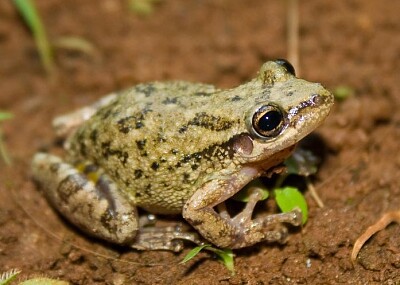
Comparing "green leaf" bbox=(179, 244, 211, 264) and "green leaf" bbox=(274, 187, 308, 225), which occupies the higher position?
"green leaf" bbox=(274, 187, 308, 225)

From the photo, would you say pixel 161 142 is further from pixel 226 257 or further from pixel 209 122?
pixel 226 257

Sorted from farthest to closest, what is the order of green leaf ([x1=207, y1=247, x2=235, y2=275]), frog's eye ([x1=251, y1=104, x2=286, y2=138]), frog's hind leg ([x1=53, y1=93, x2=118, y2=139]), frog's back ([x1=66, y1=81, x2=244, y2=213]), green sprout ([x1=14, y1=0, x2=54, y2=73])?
green sprout ([x1=14, y1=0, x2=54, y2=73]), frog's hind leg ([x1=53, y1=93, x2=118, y2=139]), frog's back ([x1=66, y1=81, x2=244, y2=213]), green leaf ([x1=207, y1=247, x2=235, y2=275]), frog's eye ([x1=251, y1=104, x2=286, y2=138])

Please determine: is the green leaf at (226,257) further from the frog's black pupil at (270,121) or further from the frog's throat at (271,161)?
the frog's black pupil at (270,121)

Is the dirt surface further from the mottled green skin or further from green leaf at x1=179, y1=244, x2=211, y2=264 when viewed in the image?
the mottled green skin

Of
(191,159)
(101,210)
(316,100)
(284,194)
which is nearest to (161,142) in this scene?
(191,159)

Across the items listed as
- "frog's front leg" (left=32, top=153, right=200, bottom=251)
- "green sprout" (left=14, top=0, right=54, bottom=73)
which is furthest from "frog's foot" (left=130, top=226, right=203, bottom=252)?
"green sprout" (left=14, top=0, right=54, bottom=73)

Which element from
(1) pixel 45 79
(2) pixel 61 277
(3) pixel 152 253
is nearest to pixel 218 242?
(3) pixel 152 253
